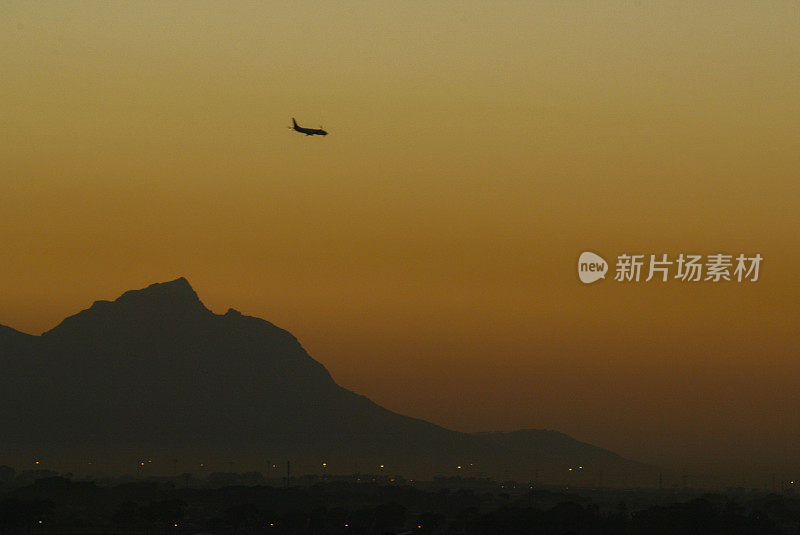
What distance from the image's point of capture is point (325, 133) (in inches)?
6629

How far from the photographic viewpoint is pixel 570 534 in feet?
358

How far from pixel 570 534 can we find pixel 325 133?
7837cm

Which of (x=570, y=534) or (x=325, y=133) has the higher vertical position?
(x=325, y=133)

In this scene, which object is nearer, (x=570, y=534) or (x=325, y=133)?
(x=570, y=534)
